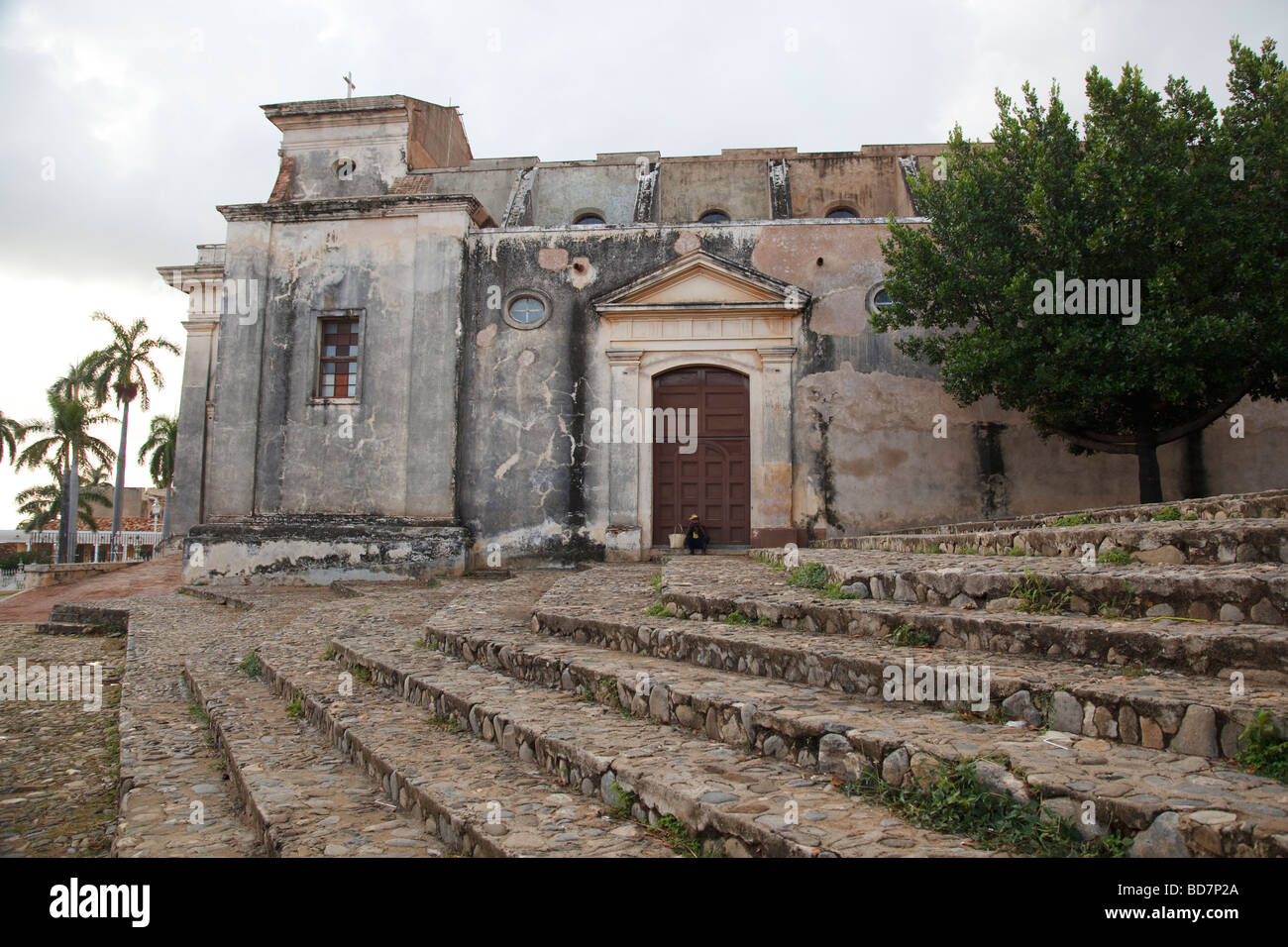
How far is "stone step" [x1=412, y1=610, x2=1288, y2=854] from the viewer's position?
2.12m

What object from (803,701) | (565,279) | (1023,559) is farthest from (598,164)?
(803,701)

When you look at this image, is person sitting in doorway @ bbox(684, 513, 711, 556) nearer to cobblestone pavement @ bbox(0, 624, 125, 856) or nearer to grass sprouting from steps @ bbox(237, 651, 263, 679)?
grass sprouting from steps @ bbox(237, 651, 263, 679)

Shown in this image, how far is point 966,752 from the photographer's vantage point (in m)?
2.63

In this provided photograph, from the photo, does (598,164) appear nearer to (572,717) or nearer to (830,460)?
(830,460)

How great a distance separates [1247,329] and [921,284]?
12.1ft

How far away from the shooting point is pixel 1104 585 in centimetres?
378

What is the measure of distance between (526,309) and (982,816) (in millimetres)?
12291

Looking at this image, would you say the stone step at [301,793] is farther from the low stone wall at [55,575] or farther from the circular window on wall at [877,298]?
the low stone wall at [55,575]

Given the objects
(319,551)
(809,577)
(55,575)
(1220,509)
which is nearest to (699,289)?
(319,551)

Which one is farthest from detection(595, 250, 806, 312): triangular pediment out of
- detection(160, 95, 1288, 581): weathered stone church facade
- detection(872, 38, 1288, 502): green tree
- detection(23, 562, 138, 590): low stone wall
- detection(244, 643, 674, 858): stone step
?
detection(23, 562, 138, 590): low stone wall

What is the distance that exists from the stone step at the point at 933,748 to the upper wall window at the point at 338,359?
1081 centimetres

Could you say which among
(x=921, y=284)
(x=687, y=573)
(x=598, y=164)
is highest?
(x=598, y=164)

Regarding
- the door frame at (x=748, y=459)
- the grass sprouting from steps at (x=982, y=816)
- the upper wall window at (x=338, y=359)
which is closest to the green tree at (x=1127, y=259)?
the door frame at (x=748, y=459)

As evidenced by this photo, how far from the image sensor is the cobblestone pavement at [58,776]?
3.71 m
